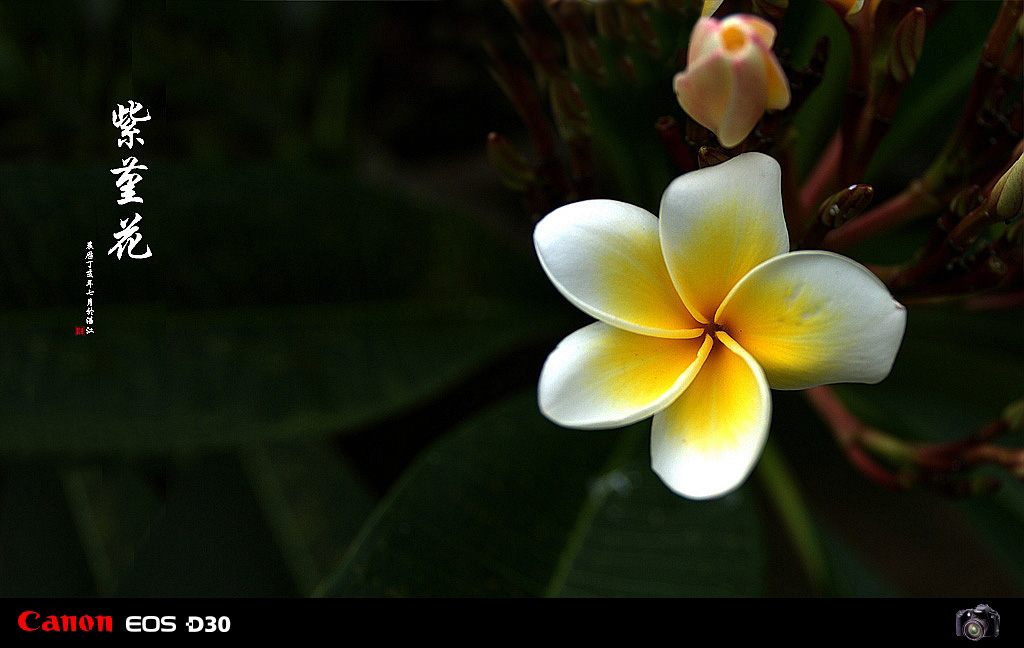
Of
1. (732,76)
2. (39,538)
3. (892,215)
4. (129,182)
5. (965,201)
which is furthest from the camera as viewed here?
(39,538)

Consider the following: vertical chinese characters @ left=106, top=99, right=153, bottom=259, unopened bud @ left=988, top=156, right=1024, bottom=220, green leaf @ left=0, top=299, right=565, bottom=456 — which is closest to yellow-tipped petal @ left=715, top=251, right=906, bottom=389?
unopened bud @ left=988, top=156, right=1024, bottom=220

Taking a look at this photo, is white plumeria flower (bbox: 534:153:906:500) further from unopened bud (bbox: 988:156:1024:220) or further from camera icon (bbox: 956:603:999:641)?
camera icon (bbox: 956:603:999:641)

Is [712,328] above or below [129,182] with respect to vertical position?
below

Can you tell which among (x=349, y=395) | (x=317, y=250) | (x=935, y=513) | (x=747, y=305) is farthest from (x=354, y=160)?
(x=935, y=513)

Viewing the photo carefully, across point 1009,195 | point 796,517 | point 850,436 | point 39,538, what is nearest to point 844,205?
point 1009,195

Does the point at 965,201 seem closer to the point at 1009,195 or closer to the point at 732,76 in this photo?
the point at 1009,195

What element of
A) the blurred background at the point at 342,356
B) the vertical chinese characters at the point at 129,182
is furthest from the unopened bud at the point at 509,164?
the vertical chinese characters at the point at 129,182

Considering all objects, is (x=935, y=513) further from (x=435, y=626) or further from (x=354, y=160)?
(x=354, y=160)
